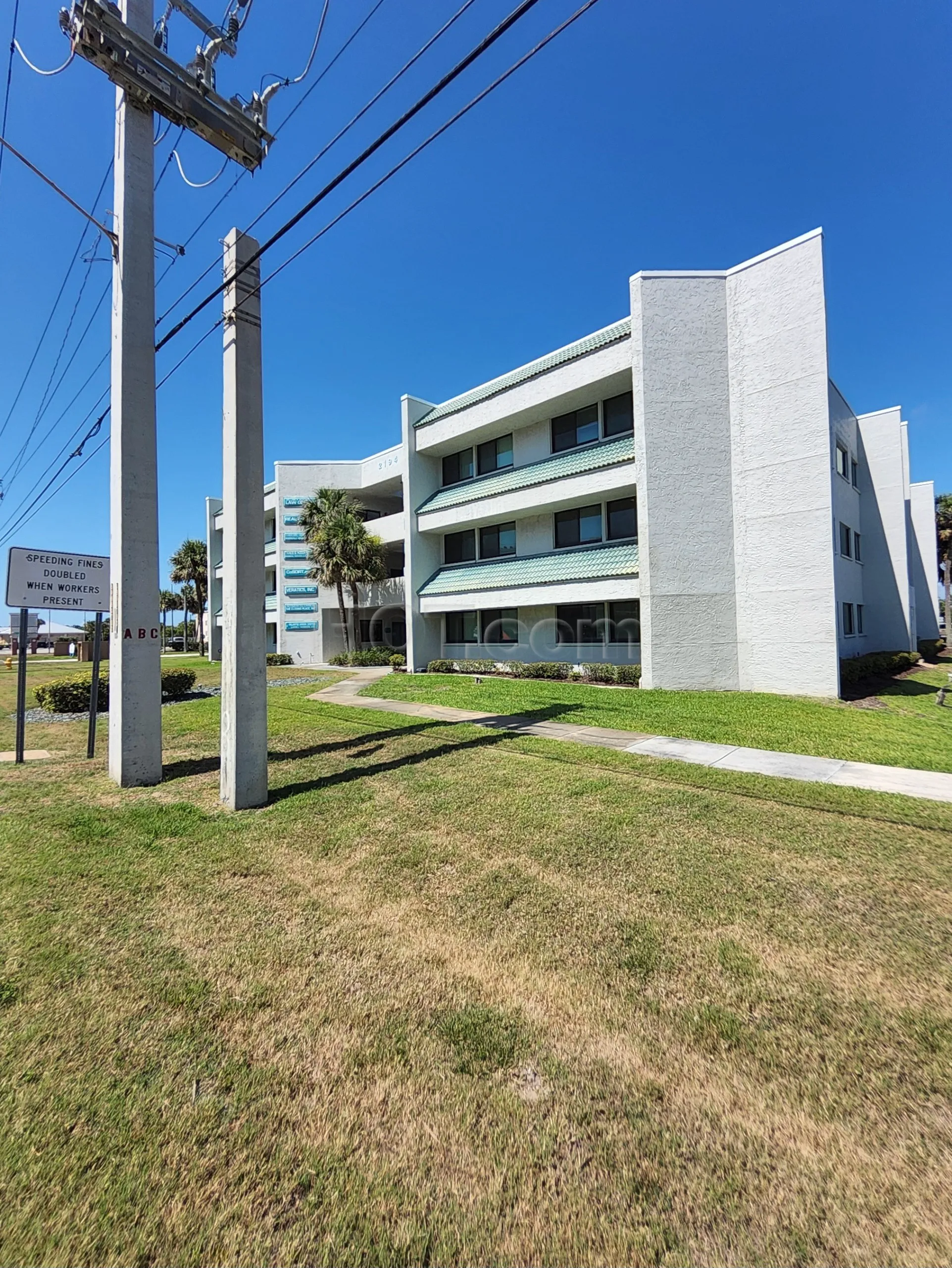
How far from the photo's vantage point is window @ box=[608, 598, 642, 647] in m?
17.9

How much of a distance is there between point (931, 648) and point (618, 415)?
20.9 meters

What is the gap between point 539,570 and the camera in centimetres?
1903

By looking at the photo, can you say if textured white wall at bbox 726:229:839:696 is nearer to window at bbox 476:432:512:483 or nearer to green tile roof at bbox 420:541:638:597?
green tile roof at bbox 420:541:638:597

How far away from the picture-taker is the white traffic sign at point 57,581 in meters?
8.09

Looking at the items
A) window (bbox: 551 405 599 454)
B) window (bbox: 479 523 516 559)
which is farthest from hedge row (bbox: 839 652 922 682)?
window (bbox: 479 523 516 559)

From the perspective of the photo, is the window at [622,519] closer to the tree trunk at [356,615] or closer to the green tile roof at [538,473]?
the green tile roof at [538,473]

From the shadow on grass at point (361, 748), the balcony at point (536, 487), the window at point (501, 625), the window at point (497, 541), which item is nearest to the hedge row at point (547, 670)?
the window at point (501, 625)

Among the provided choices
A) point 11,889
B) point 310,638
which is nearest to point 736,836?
point 11,889

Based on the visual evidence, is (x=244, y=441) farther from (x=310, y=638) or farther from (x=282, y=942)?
(x=310, y=638)

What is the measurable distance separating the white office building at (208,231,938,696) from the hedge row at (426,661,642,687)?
67 centimetres

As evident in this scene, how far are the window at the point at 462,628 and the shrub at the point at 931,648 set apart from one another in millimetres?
21103

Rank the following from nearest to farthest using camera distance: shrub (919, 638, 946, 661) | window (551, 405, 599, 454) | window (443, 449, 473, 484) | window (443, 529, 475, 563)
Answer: window (551, 405, 599, 454) → window (443, 449, 473, 484) → window (443, 529, 475, 563) → shrub (919, 638, 946, 661)

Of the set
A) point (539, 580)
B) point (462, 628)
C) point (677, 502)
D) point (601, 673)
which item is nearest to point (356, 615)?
point (462, 628)

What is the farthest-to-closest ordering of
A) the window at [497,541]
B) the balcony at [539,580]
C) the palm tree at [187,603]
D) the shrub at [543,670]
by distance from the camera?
the palm tree at [187,603] → the window at [497,541] → the shrub at [543,670] → the balcony at [539,580]
